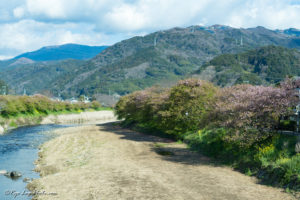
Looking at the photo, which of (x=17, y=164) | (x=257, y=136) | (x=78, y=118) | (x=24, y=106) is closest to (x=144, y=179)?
(x=257, y=136)

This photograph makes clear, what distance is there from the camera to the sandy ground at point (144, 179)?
65.7ft

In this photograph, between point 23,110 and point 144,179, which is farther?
point 23,110

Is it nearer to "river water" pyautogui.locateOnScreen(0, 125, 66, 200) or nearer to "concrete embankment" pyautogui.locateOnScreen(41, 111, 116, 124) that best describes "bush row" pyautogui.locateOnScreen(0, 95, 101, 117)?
"concrete embankment" pyautogui.locateOnScreen(41, 111, 116, 124)

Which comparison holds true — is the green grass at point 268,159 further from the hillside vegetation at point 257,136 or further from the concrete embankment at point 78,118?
the concrete embankment at point 78,118

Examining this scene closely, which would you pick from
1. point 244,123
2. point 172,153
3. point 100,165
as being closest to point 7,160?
point 100,165

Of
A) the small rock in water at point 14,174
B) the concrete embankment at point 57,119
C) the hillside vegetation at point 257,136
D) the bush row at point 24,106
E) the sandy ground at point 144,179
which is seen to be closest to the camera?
the sandy ground at point 144,179

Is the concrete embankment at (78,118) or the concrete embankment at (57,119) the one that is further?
the concrete embankment at (78,118)

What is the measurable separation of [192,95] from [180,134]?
6.50m

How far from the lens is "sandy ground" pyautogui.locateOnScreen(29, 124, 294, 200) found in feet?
65.7

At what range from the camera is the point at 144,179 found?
23.8 m

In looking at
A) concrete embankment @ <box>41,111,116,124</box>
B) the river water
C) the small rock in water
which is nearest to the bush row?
concrete embankment @ <box>41,111,116,124</box>

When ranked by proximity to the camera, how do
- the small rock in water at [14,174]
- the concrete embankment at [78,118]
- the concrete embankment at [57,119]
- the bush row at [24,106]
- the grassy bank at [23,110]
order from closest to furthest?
the small rock in water at [14,174] → the concrete embankment at [57,119] → the grassy bank at [23,110] → the bush row at [24,106] → the concrete embankment at [78,118]

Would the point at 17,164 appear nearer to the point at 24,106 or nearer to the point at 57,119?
the point at 24,106

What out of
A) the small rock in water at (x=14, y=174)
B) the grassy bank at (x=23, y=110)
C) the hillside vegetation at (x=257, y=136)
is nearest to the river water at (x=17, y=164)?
the small rock in water at (x=14, y=174)
